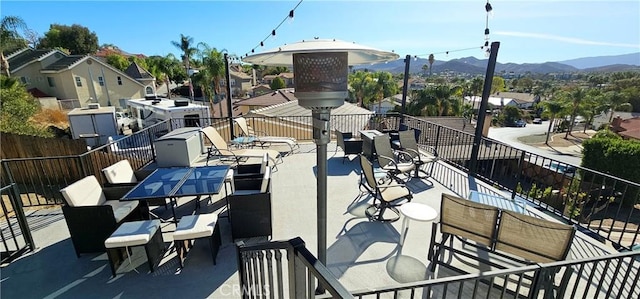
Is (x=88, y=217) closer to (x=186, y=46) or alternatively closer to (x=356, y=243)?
(x=356, y=243)

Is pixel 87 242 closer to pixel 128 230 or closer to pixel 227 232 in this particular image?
pixel 128 230

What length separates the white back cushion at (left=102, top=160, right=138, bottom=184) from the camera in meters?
3.40

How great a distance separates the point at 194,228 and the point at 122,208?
3.77 feet

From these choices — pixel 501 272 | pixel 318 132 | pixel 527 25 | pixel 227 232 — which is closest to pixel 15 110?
pixel 227 232

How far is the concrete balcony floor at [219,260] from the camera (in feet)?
8.21

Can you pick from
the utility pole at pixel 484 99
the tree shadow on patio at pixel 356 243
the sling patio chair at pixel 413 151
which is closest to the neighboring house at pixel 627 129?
the utility pole at pixel 484 99

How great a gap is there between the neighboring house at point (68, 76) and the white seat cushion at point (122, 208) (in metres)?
26.2

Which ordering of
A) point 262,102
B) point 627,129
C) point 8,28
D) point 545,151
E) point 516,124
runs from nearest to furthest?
point 8,28 < point 262,102 < point 627,129 < point 545,151 < point 516,124

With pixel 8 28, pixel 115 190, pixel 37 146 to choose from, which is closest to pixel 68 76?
pixel 8 28

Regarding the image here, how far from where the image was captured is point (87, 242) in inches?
113

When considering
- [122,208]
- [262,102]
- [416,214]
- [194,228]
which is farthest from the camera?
[262,102]

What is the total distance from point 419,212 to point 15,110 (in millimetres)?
15680

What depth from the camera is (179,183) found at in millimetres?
3361

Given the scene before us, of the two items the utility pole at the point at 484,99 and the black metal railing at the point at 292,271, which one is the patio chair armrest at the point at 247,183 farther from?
the utility pole at the point at 484,99
